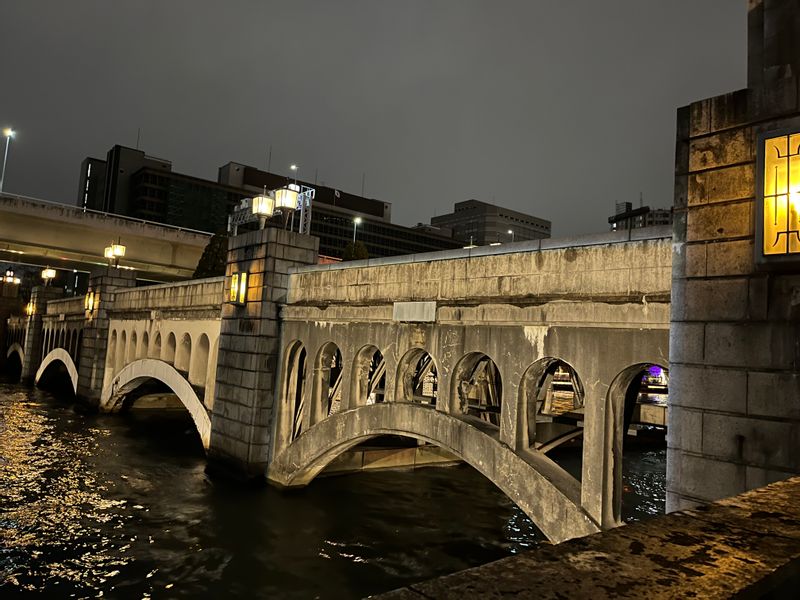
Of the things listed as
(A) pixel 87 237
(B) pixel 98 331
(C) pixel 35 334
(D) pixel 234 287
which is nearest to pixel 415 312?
(D) pixel 234 287

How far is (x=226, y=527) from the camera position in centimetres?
1480

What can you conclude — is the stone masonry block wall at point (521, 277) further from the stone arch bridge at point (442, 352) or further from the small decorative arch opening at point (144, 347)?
the small decorative arch opening at point (144, 347)

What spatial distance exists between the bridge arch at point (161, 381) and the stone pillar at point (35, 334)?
22093mm

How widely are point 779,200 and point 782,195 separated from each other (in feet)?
0.21

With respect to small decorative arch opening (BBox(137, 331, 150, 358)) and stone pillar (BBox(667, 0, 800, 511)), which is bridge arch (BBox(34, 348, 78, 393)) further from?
stone pillar (BBox(667, 0, 800, 511))

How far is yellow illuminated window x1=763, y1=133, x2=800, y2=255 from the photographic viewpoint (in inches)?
264

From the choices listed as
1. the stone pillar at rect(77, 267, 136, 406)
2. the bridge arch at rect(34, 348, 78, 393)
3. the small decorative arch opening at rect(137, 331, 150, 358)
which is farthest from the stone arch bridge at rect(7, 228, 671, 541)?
the bridge arch at rect(34, 348, 78, 393)

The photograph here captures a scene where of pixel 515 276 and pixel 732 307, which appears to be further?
pixel 515 276

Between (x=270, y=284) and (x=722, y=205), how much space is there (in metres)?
13.5

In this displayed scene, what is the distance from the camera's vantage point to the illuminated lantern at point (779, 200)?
22.0ft

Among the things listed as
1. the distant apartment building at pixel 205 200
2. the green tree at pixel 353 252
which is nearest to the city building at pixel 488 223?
the distant apartment building at pixel 205 200

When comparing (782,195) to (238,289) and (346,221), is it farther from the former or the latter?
(346,221)

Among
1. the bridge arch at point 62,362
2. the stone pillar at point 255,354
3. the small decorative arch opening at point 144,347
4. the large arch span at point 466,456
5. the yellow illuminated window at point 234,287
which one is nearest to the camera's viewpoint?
the large arch span at point 466,456

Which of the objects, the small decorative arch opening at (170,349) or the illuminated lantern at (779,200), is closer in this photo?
the illuminated lantern at (779,200)
